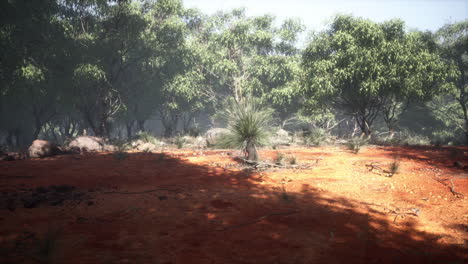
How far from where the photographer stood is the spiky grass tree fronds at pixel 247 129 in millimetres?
8766

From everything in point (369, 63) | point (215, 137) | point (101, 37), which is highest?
point (101, 37)

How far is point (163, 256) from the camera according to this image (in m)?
2.96

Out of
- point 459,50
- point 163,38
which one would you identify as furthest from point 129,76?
point 459,50

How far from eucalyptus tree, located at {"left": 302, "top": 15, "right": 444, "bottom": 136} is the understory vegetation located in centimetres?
7

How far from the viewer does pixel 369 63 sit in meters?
15.1

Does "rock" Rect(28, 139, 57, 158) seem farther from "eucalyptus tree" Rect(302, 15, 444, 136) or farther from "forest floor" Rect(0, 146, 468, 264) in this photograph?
"eucalyptus tree" Rect(302, 15, 444, 136)

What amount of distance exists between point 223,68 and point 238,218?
2306cm

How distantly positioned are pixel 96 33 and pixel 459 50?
26.4m

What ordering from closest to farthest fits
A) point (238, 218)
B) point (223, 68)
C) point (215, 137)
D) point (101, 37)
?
point (238, 218), point (215, 137), point (101, 37), point (223, 68)

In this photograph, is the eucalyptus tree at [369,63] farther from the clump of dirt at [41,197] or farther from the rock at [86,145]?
the clump of dirt at [41,197]

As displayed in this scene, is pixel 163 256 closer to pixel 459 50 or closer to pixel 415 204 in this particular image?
pixel 415 204

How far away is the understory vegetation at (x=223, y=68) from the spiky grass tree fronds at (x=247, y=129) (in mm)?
33

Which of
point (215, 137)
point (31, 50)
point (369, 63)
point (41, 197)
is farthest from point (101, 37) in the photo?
point (369, 63)

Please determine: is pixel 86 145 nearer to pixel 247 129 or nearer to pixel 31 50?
pixel 31 50
